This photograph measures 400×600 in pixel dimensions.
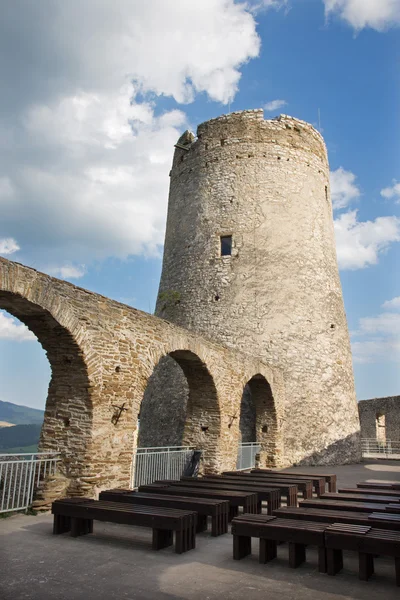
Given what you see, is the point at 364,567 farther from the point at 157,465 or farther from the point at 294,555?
the point at 157,465

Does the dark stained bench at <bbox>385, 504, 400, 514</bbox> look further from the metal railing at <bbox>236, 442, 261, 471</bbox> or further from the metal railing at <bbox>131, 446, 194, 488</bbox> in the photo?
the metal railing at <bbox>236, 442, 261, 471</bbox>

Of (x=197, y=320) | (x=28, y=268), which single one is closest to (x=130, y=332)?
(x=28, y=268)

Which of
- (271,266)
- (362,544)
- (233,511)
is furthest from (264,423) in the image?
(362,544)

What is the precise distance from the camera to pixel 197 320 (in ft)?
51.2

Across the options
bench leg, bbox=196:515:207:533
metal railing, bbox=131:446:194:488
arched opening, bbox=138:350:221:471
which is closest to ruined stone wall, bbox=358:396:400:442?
arched opening, bbox=138:350:221:471

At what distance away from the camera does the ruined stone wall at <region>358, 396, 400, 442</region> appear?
21641mm

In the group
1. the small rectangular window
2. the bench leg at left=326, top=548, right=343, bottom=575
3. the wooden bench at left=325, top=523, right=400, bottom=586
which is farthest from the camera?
the small rectangular window

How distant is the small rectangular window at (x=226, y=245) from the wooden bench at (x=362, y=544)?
12.3m

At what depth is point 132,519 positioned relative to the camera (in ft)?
16.3

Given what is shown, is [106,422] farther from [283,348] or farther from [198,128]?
[198,128]

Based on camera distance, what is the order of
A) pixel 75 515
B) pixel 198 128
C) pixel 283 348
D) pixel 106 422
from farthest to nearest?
pixel 198 128, pixel 283 348, pixel 106 422, pixel 75 515

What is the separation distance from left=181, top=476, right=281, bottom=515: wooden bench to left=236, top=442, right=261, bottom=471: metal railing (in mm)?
4834

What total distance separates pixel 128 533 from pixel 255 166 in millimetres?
13323

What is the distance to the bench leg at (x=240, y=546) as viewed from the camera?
15.3 feet
